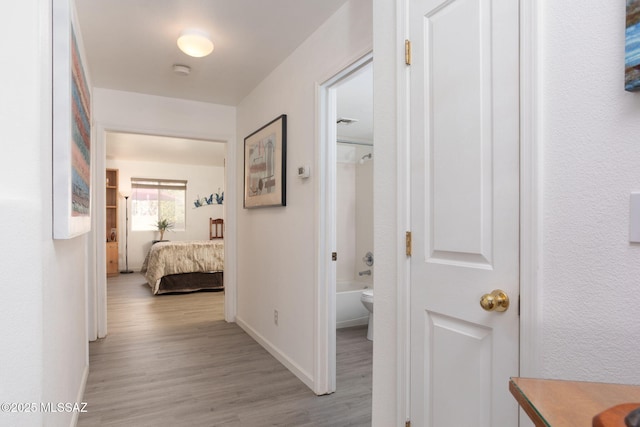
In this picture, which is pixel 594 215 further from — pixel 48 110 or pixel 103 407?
pixel 103 407

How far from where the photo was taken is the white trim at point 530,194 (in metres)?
0.94

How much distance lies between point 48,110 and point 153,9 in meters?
1.37

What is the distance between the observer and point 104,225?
12.2 feet

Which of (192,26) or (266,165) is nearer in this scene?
(192,26)

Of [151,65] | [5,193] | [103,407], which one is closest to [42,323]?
[5,193]

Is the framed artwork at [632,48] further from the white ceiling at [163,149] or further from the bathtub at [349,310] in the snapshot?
the white ceiling at [163,149]

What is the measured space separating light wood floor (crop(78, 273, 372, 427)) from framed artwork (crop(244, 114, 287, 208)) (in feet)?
4.46

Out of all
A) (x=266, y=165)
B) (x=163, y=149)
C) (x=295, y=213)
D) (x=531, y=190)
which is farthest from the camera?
(x=163, y=149)

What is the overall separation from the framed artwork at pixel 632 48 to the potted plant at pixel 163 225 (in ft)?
27.4

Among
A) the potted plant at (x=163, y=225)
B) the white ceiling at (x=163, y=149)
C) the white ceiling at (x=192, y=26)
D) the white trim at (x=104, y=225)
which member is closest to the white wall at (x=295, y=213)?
the white ceiling at (x=192, y=26)

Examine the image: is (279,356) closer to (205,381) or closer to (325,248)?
(205,381)

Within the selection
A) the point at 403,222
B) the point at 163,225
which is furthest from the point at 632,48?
the point at 163,225

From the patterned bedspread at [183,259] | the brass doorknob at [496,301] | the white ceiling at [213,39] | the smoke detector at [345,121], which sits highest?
the white ceiling at [213,39]

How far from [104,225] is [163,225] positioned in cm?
447
